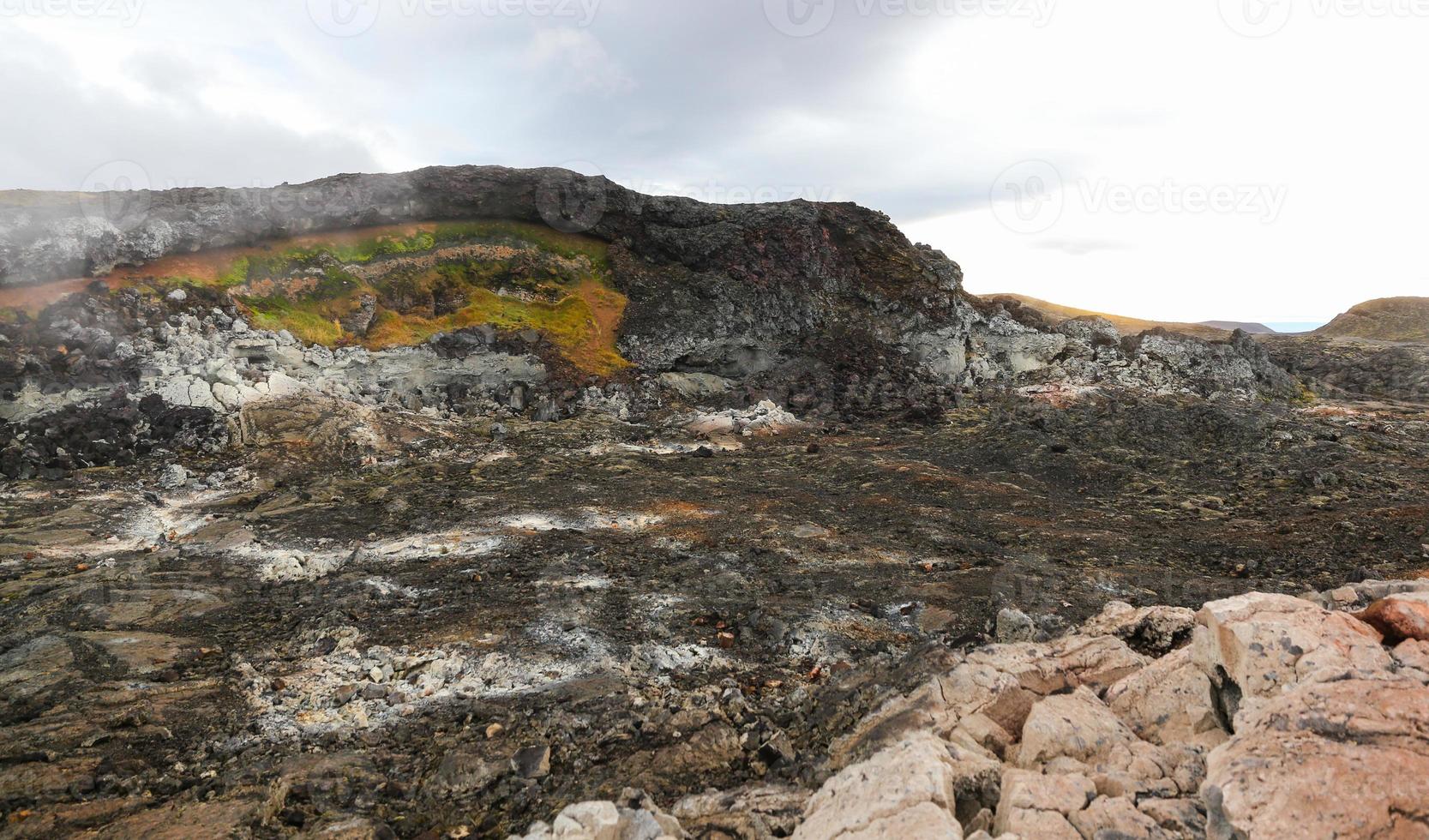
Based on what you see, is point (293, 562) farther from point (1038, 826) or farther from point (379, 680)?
point (1038, 826)

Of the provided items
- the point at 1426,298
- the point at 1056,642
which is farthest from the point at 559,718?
the point at 1426,298

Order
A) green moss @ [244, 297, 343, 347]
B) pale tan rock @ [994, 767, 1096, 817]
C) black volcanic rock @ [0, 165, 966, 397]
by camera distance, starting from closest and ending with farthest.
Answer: pale tan rock @ [994, 767, 1096, 817] < green moss @ [244, 297, 343, 347] < black volcanic rock @ [0, 165, 966, 397]

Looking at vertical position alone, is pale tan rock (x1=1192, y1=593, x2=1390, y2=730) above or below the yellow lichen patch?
below

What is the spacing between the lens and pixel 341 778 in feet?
26.0

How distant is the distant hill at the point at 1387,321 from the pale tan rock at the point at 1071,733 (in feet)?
225

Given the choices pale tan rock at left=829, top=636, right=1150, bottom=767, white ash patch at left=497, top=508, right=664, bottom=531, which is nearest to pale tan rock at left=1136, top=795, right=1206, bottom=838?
pale tan rock at left=829, top=636, right=1150, bottom=767

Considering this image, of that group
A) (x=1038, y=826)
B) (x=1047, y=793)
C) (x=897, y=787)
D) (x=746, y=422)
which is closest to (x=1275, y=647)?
(x=1047, y=793)

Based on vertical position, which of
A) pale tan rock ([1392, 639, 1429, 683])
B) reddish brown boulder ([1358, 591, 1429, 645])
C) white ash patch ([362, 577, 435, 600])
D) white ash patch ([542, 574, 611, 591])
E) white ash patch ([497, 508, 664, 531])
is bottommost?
white ash patch ([542, 574, 611, 591])

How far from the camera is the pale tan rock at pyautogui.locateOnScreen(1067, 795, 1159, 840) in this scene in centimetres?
540

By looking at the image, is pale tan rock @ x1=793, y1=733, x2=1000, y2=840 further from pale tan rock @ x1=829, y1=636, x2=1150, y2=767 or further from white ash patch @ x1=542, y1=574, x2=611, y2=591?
white ash patch @ x1=542, y1=574, x2=611, y2=591

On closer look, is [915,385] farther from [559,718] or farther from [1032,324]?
[559,718]

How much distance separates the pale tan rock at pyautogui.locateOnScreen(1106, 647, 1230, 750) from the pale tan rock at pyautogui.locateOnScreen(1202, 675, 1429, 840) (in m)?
0.68

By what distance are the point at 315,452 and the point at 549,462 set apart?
7.20 m

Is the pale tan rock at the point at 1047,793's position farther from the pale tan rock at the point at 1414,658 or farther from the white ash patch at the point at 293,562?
the white ash patch at the point at 293,562
